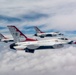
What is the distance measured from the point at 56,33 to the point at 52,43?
75349 mm

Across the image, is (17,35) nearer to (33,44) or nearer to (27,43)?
(27,43)

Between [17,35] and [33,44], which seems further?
[17,35]

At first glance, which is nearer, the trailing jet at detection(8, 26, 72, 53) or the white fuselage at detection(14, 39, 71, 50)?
the white fuselage at detection(14, 39, 71, 50)

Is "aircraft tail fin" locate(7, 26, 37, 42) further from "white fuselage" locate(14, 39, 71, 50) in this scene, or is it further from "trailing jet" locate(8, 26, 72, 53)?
"white fuselage" locate(14, 39, 71, 50)

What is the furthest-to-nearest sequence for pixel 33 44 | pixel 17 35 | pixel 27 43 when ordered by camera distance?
pixel 17 35 < pixel 27 43 < pixel 33 44

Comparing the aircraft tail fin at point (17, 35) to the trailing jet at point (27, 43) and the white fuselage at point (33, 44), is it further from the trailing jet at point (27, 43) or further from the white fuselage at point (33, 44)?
the white fuselage at point (33, 44)

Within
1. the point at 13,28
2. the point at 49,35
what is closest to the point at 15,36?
the point at 13,28

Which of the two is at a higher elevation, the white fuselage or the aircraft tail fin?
the aircraft tail fin

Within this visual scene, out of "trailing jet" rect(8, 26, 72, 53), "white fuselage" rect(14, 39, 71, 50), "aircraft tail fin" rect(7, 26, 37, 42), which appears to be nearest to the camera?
"white fuselage" rect(14, 39, 71, 50)

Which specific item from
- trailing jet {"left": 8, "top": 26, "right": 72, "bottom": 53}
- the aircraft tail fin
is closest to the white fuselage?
trailing jet {"left": 8, "top": 26, "right": 72, "bottom": 53}

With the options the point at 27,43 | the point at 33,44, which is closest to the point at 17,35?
the point at 27,43

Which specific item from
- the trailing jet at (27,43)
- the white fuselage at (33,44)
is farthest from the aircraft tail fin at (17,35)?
the white fuselage at (33,44)

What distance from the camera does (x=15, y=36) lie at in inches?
4146

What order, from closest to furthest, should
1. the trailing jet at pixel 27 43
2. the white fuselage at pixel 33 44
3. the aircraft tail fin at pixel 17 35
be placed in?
the white fuselage at pixel 33 44 < the trailing jet at pixel 27 43 < the aircraft tail fin at pixel 17 35
